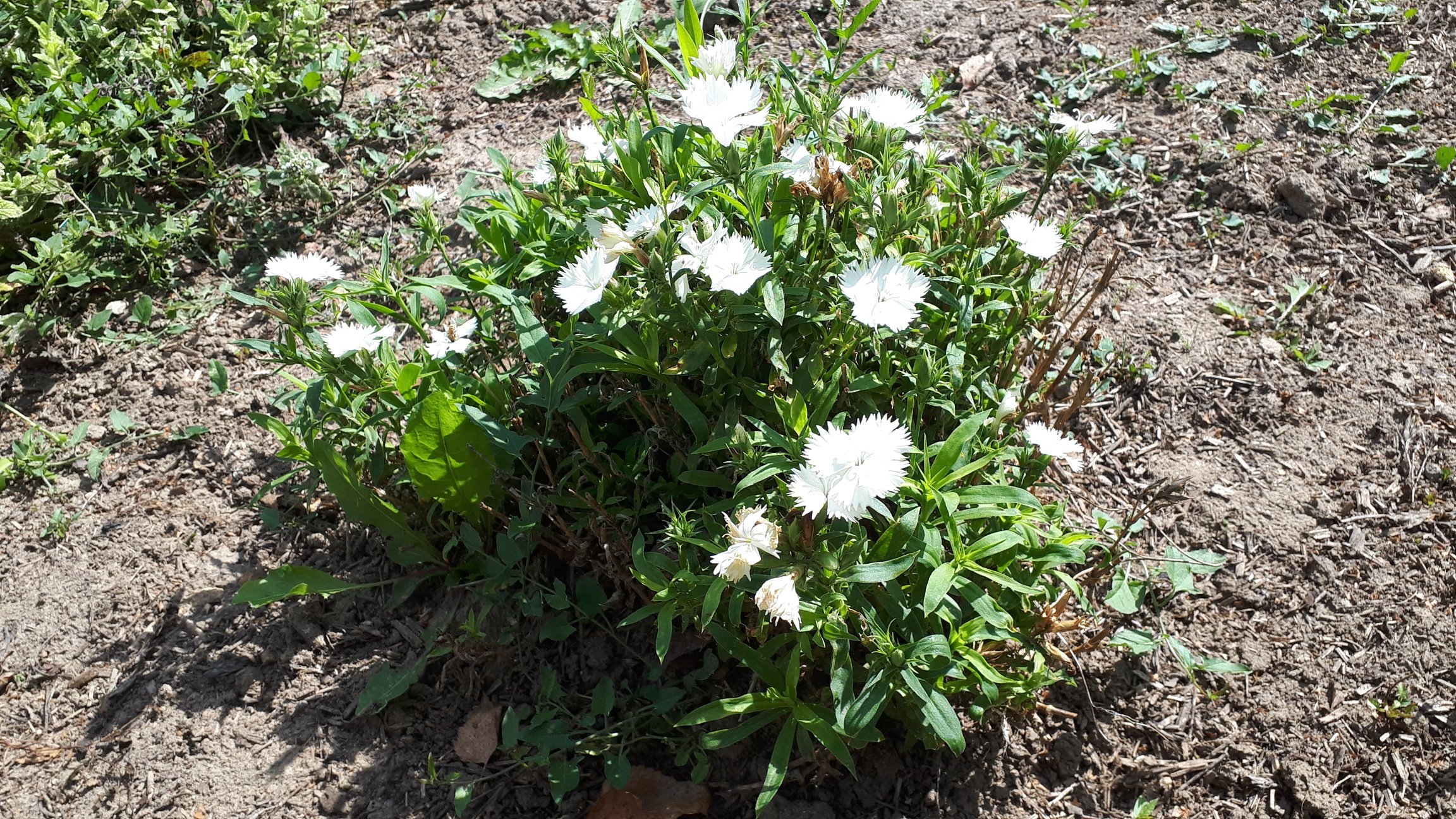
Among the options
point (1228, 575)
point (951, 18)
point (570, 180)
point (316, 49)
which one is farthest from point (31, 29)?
point (1228, 575)

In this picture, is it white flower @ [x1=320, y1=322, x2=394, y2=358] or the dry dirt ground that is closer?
white flower @ [x1=320, y1=322, x2=394, y2=358]

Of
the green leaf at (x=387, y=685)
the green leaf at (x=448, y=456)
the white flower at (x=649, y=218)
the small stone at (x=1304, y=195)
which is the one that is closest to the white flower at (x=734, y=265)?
the white flower at (x=649, y=218)

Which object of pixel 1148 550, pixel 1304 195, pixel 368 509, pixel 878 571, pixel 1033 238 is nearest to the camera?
pixel 878 571

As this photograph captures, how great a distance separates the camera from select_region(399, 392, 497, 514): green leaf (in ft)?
7.49

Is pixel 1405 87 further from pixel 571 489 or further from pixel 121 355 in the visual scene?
pixel 121 355

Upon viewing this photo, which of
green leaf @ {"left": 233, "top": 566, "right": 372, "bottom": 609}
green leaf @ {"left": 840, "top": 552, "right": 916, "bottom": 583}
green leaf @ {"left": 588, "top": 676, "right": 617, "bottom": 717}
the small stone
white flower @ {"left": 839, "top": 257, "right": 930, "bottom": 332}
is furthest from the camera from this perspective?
the small stone

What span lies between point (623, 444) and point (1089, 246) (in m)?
1.75

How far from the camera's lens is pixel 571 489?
2285mm

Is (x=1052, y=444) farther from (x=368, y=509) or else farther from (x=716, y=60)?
(x=368, y=509)

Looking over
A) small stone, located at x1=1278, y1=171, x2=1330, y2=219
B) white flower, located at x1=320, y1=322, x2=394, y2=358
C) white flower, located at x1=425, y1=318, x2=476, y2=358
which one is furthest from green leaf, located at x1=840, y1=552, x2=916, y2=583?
small stone, located at x1=1278, y1=171, x2=1330, y2=219

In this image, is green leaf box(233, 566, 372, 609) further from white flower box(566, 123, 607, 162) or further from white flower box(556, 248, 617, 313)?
white flower box(566, 123, 607, 162)

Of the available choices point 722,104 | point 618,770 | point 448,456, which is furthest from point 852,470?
point 448,456

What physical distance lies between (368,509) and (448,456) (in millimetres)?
276

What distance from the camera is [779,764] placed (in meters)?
1.99
